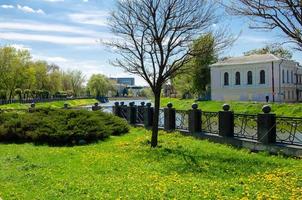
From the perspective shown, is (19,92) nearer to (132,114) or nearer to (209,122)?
(132,114)

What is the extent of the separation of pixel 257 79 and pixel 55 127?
50.4 m

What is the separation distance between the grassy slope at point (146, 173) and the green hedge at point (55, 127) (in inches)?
52.3

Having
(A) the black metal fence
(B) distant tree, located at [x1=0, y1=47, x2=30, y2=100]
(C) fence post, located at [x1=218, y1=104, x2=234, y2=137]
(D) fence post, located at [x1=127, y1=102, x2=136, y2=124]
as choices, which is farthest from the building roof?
(C) fence post, located at [x1=218, y1=104, x2=234, y2=137]

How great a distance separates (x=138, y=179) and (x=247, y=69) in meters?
58.8

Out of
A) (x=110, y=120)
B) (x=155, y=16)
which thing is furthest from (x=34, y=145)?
(x=155, y=16)

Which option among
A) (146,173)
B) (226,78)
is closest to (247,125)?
(146,173)

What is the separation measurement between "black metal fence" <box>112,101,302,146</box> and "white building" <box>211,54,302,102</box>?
4261 cm

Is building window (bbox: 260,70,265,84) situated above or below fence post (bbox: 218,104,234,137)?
above

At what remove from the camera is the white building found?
6266cm

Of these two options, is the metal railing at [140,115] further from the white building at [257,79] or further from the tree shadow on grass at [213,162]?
the white building at [257,79]

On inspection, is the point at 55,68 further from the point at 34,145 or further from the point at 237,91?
the point at 34,145

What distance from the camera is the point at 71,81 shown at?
12362 cm

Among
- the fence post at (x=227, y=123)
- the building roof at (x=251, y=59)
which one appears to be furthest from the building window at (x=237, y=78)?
the fence post at (x=227, y=123)

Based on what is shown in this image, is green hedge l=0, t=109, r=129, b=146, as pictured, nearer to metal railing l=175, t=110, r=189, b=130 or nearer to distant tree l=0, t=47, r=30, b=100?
metal railing l=175, t=110, r=189, b=130
